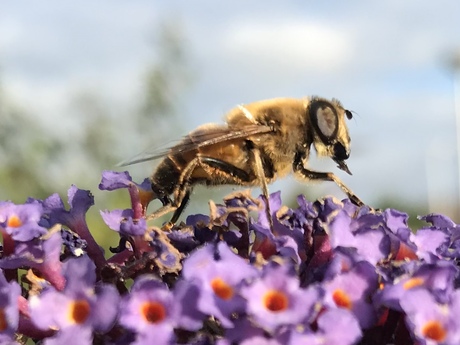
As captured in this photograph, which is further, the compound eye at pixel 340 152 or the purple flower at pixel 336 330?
the compound eye at pixel 340 152

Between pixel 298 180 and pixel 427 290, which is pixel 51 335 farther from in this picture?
pixel 298 180

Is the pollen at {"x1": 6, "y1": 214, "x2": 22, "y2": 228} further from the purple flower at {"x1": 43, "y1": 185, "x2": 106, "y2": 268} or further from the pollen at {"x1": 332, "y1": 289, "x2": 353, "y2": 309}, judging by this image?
the pollen at {"x1": 332, "y1": 289, "x2": 353, "y2": 309}

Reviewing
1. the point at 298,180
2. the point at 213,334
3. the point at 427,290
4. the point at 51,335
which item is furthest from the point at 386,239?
the point at 298,180

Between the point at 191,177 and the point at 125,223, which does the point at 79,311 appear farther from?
the point at 191,177

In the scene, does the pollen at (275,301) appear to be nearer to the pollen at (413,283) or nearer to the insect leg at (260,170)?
the pollen at (413,283)

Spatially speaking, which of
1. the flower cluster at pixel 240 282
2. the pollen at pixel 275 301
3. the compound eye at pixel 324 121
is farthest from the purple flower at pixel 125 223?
the compound eye at pixel 324 121

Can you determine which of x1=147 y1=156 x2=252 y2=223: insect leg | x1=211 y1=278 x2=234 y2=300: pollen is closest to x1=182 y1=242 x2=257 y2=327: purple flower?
x1=211 y1=278 x2=234 y2=300: pollen

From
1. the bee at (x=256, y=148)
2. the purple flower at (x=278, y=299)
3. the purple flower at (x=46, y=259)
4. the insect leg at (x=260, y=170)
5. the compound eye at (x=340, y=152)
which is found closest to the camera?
the purple flower at (x=278, y=299)
